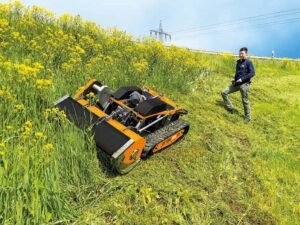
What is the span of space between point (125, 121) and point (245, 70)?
5025 millimetres

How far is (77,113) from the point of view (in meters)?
7.25

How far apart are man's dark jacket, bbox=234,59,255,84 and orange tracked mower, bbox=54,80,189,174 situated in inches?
129

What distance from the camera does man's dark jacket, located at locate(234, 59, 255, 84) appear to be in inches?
447

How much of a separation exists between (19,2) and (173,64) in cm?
498

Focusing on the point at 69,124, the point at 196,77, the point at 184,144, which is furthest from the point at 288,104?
the point at 69,124

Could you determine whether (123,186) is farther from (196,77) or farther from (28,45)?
(196,77)

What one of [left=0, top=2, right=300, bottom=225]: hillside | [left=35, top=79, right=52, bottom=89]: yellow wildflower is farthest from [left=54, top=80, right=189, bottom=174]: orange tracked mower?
[left=35, top=79, right=52, bottom=89]: yellow wildflower

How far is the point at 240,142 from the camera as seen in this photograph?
31.2 feet

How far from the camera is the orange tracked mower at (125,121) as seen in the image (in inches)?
263

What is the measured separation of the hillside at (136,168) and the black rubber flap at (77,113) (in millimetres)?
247

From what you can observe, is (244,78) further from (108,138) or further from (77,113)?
(108,138)

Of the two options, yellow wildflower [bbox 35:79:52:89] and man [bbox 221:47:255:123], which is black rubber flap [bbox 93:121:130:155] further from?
man [bbox 221:47:255:123]

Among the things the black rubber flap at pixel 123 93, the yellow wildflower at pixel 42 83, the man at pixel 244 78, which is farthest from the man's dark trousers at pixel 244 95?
the yellow wildflower at pixel 42 83

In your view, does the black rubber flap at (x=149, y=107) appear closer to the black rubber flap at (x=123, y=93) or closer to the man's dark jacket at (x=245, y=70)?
the black rubber flap at (x=123, y=93)
